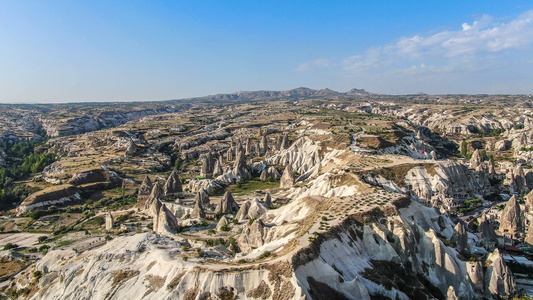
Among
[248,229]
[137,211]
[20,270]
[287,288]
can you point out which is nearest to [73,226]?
[137,211]

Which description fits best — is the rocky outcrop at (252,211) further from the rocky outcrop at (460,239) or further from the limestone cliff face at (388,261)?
the rocky outcrop at (460,239)

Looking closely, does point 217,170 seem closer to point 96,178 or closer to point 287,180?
point 287,180

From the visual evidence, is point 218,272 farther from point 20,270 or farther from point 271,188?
point 271,188

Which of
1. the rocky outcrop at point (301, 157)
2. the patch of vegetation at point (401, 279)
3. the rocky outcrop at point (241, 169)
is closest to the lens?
the patch of vegetation at point (401, 279)

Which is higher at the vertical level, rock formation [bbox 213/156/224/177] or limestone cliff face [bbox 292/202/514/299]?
limestone cliff face [bbox 292/202/514/299]

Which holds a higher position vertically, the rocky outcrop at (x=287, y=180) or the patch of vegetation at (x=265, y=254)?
the patch of vegetation at (x=265, y=254)

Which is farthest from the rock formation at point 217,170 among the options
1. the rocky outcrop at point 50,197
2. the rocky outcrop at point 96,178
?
the rocky outcrop at point 50,197

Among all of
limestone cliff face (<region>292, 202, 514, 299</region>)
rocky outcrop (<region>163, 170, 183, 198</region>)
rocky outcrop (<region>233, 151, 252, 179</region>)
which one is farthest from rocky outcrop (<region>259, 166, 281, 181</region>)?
limestone cliff face (<region>292, 202, 514, 299</region>)

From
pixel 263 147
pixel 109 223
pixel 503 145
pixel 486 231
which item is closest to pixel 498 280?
pixel 486 231

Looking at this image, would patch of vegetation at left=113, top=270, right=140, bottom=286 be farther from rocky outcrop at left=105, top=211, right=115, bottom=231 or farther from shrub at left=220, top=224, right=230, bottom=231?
rocky outcrop at left=105, top=211, right=115, bottom=231
